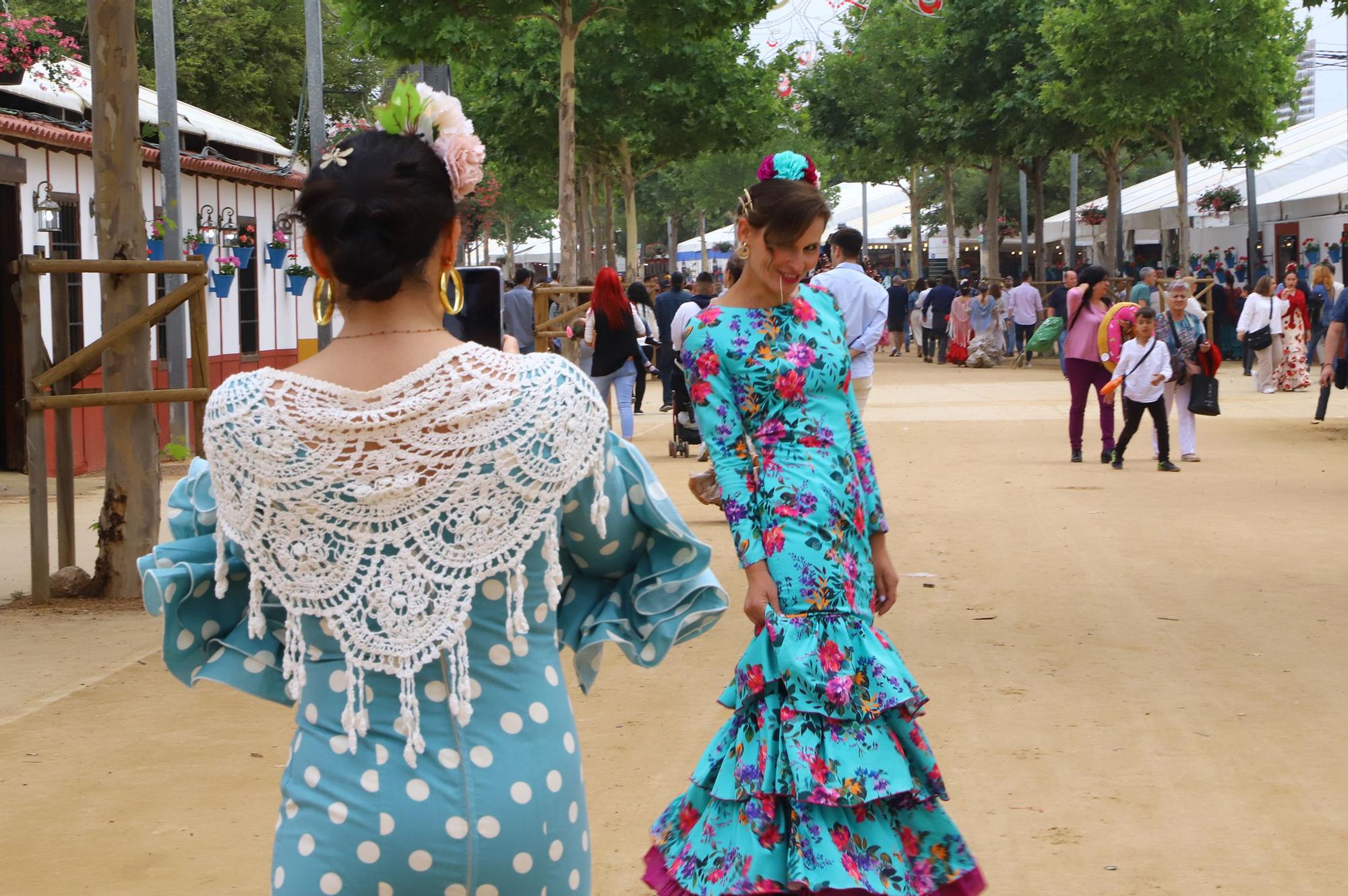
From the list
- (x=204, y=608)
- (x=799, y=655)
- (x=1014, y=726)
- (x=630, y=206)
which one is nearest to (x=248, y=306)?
(x=1014, y=726)

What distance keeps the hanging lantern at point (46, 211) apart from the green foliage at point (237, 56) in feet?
47.3

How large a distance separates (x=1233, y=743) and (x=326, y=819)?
13.8 feet

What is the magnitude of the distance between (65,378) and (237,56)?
23524 millimetres

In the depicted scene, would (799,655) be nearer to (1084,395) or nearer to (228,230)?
(1084,395)

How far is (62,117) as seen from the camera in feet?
54.6

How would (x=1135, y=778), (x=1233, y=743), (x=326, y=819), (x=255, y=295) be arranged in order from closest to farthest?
(x=326, y=819)
(x=1135, y=778)
(x=1233, y=743)
(x=255, y=295)

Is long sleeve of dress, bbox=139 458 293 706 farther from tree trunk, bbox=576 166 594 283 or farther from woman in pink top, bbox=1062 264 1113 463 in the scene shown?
tree trunk, bbox=576 166 594 283

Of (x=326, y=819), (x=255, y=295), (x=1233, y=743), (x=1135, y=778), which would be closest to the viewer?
(x=326, y=819)

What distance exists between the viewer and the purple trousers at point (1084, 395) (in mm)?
14898

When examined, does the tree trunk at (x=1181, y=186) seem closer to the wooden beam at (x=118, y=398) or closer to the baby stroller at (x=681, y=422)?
the baby stroller at (x=681, y=422)

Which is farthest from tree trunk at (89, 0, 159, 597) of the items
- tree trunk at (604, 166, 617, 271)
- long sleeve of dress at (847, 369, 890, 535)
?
tree trunk at (604, 166, 617, 271)

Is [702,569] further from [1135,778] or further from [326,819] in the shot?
[1135,778]

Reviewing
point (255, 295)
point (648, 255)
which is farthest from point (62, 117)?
point (648, 255)

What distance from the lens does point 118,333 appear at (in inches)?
335
